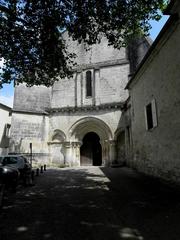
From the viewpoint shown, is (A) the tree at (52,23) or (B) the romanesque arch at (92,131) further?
(B) the romanesque arch at (92,131)

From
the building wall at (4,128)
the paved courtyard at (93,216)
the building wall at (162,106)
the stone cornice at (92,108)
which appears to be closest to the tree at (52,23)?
the building wall at (162,106)

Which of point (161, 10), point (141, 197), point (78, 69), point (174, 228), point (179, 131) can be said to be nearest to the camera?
point (174, 228)

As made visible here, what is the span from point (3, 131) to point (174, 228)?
18.6 meters

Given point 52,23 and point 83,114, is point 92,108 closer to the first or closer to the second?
point 83,114

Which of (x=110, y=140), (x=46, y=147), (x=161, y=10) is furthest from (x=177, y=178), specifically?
(x=46, y=147)

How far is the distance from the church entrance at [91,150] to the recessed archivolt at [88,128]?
1.02 meters

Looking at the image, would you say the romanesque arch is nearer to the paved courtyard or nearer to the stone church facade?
the stone church facade

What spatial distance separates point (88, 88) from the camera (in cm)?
1708

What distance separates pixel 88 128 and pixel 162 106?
31.7 ft

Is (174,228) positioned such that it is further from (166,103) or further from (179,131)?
(166,103)

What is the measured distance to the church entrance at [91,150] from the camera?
54.4ft

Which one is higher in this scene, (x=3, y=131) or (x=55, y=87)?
(x=55, y=87)

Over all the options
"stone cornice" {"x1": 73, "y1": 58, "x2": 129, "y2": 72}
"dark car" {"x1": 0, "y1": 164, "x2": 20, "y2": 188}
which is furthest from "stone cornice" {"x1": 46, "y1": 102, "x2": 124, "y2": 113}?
"dark car" {"x1": 0, "y1": 164, "x2": 20, "y2": 188}

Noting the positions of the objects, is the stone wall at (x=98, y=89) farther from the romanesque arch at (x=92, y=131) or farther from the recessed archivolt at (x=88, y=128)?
the romanesque arch at (x=92, y=131)
